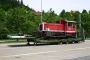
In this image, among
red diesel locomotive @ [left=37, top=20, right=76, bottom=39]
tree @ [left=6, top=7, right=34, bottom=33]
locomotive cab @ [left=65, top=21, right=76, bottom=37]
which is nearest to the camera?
red diesel locomotive @ [left=37, top=20, right=76, bottom=39]

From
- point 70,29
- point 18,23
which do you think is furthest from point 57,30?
point 18,23

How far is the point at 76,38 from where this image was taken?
1201 inches

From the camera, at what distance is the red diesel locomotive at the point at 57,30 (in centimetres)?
2731

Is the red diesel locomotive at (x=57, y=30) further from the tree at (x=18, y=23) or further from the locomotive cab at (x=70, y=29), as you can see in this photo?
the tree at (x=18, y=23)

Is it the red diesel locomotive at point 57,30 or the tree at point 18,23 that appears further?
the tree at point 18,23

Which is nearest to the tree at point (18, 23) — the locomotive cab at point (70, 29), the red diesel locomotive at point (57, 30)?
the locomotive cab at point (70, 29)

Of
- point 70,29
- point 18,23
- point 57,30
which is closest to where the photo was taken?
point 57,30

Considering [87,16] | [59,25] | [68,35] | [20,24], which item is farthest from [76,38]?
[87,16]

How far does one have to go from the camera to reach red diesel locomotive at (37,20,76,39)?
27.3 meters

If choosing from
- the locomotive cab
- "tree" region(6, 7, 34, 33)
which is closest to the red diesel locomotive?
the locomotive cab

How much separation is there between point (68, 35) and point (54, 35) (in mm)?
2644

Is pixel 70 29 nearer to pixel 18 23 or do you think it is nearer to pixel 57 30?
pixel 57 30

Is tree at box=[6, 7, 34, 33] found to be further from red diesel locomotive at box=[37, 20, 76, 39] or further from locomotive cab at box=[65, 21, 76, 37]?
red diesel locomotive at box=[37, 20, 76, 39]

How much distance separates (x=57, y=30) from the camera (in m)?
28.7
